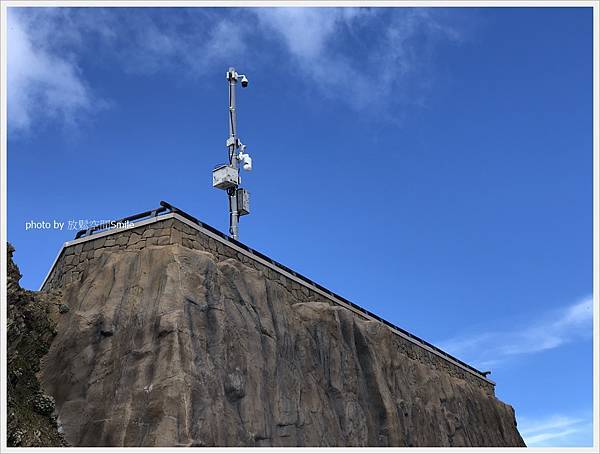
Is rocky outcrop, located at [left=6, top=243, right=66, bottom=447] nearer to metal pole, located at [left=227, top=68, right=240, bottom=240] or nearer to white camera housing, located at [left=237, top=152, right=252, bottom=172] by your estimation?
metal pole, located at [left=227, top=68, right=240, bottom=240]

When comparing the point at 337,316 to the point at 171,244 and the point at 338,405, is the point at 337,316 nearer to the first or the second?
the point at 338,405

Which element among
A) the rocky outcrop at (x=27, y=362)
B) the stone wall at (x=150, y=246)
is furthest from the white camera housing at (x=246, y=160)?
the rocky outcrop at (x=27, y=362)

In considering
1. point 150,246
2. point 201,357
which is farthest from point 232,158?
point 201,357

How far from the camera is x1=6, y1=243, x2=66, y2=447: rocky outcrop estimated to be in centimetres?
1680

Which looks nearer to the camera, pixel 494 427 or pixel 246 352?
pixel 246 352

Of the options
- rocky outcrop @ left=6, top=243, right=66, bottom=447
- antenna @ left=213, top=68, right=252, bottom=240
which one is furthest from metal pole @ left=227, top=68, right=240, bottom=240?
rocky outcrop @ left=6, top=243, right=66, bottom=447

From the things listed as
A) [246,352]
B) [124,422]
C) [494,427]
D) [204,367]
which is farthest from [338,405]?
[494,427]

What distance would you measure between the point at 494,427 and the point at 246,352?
65.3ft

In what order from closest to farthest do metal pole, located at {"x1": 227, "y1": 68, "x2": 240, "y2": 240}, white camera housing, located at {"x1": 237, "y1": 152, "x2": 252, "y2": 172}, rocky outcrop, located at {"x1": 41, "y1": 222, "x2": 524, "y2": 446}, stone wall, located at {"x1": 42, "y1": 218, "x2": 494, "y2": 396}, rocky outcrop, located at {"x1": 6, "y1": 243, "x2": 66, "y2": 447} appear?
rocky outcrop, located at {"x1": 6, "y1": 243, "x2": 66, "y2": 447} → rocky outcrop, located at {"x1": 41, "y1": 222, "x2": 524, "y2": 446} → stone wall, located at {"x1": 42, "y1": 218, "x2": 494, "y2": 396} → metal pole, located at {"x1": 227, "y1": 68, "x2": 240, "y2": 240} → white camera housing, located at {"x1": 237, "y1": 152, "x2": 252, "y2": 172}

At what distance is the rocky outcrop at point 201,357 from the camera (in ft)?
56.1

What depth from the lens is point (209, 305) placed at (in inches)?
750

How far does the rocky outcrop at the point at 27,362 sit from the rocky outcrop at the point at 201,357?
1.00 ft

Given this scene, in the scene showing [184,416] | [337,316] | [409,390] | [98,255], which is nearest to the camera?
[184,416]

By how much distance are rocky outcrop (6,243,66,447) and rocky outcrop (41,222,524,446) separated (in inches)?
12.0
